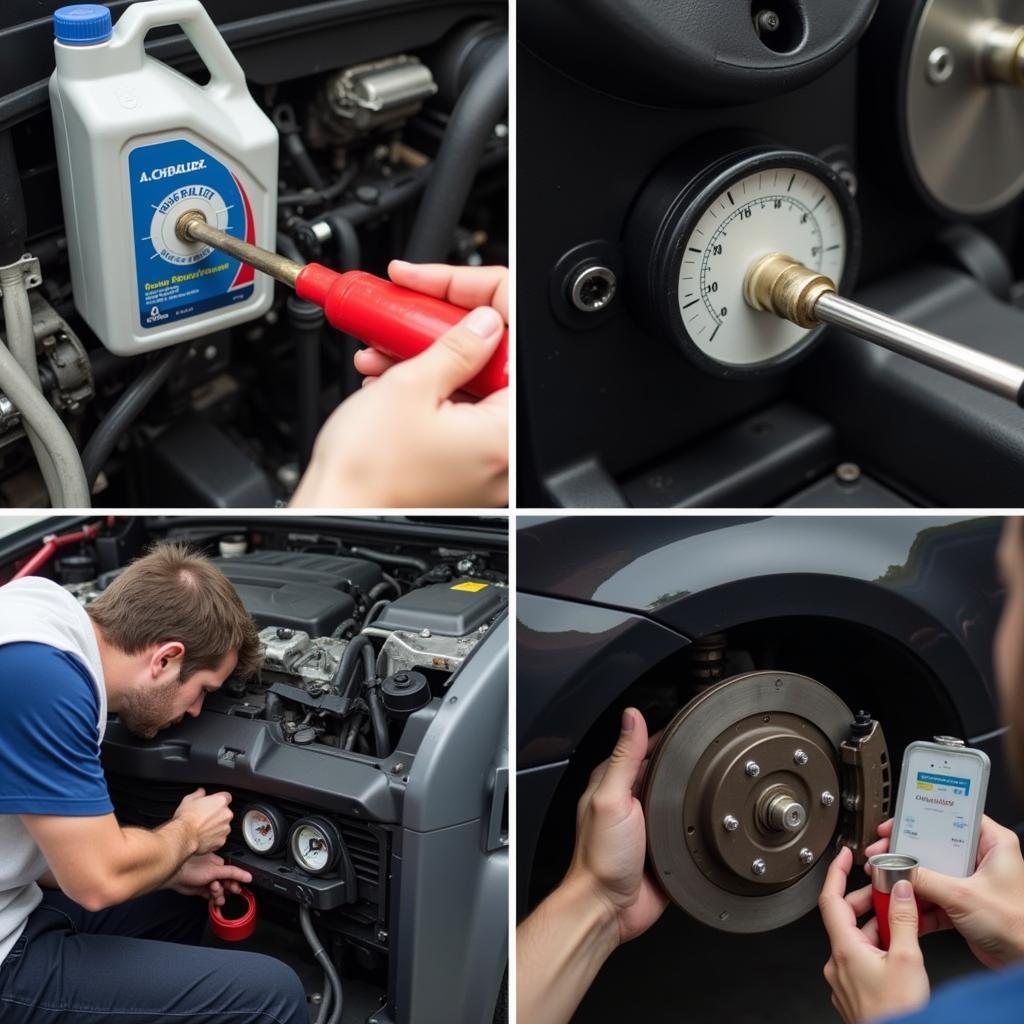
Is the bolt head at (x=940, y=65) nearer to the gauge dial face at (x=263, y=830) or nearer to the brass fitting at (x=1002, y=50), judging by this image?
the brass fitting at (x=1002, y=50)

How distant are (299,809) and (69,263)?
69 cm

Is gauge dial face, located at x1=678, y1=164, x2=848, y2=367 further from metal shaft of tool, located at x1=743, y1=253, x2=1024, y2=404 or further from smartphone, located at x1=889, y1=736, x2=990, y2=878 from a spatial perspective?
smartphone, located at x1=889, y1=736, x2=990, y2=878

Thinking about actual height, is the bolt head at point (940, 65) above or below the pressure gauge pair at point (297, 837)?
above

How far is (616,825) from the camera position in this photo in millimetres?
1188

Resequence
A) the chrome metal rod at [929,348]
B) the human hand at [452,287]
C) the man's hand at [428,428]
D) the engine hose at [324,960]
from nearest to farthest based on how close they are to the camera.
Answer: the chrome metal rod at [929,348] → the man's hand at [428,428] → the human hand at [452,287] → the engine hose at [324,960]

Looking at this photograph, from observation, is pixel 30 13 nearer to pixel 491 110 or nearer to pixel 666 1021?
pixel 491 110

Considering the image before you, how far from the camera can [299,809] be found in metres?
1.38

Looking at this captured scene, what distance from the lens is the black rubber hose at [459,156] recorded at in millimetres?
1536

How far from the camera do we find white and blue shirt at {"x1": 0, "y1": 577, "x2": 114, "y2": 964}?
1200 mm

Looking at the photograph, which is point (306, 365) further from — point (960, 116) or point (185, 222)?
point (960, 116)

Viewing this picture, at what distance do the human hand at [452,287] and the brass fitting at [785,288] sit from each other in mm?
287

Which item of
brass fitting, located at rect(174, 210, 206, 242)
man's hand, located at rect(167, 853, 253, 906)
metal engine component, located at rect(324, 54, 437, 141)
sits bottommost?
man's hand, located at rect(167, 853, 253, 906)

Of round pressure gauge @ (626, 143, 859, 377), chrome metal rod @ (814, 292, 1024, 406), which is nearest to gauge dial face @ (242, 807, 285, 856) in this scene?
round pressure gauge @ (626, 143, 859, 377)

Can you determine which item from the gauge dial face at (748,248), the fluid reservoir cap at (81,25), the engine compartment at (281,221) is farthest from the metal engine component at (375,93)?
the gauge dial face at (748,248)
